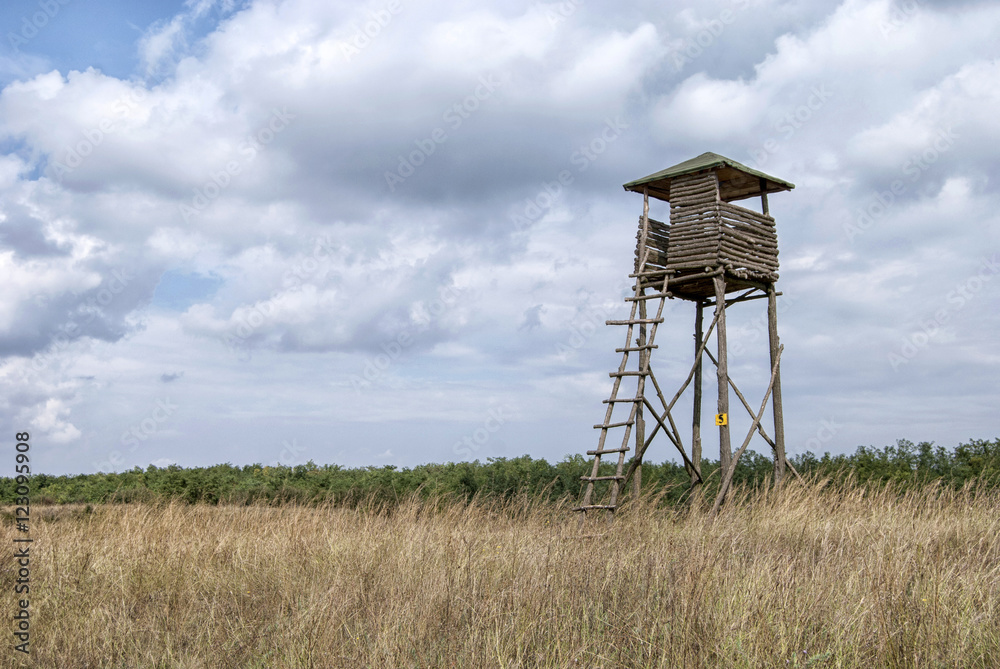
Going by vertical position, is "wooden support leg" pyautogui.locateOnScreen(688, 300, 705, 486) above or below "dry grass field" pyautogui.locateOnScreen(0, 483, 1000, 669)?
above

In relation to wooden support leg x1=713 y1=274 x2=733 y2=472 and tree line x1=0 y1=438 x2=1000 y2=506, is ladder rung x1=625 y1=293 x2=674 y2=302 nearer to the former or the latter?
wooden support leg x1=713 y1=274 x2=733 y2=472

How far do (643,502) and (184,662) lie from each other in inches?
240

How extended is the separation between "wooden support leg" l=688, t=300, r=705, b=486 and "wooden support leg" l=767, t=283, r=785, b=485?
4.50ft

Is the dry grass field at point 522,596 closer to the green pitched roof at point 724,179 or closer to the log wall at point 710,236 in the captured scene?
the log wall at point 710,236

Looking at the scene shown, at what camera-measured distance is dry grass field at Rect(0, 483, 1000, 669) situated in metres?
5.27

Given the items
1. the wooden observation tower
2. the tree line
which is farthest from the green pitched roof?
the tree line

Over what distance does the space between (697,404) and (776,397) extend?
1.58 metres

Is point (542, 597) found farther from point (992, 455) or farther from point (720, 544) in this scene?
point (992, 455)

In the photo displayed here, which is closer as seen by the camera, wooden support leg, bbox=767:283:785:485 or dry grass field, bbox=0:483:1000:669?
dry grass field, bbox=0:483:1000:669

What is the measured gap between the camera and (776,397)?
1609 centimetres

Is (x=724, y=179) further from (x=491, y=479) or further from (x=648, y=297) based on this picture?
(x=491, y=479)

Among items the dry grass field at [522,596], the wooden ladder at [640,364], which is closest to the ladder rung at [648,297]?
the wooden ladder at [640,364]

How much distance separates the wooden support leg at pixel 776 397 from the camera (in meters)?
15.9

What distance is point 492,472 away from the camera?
17484 mm
